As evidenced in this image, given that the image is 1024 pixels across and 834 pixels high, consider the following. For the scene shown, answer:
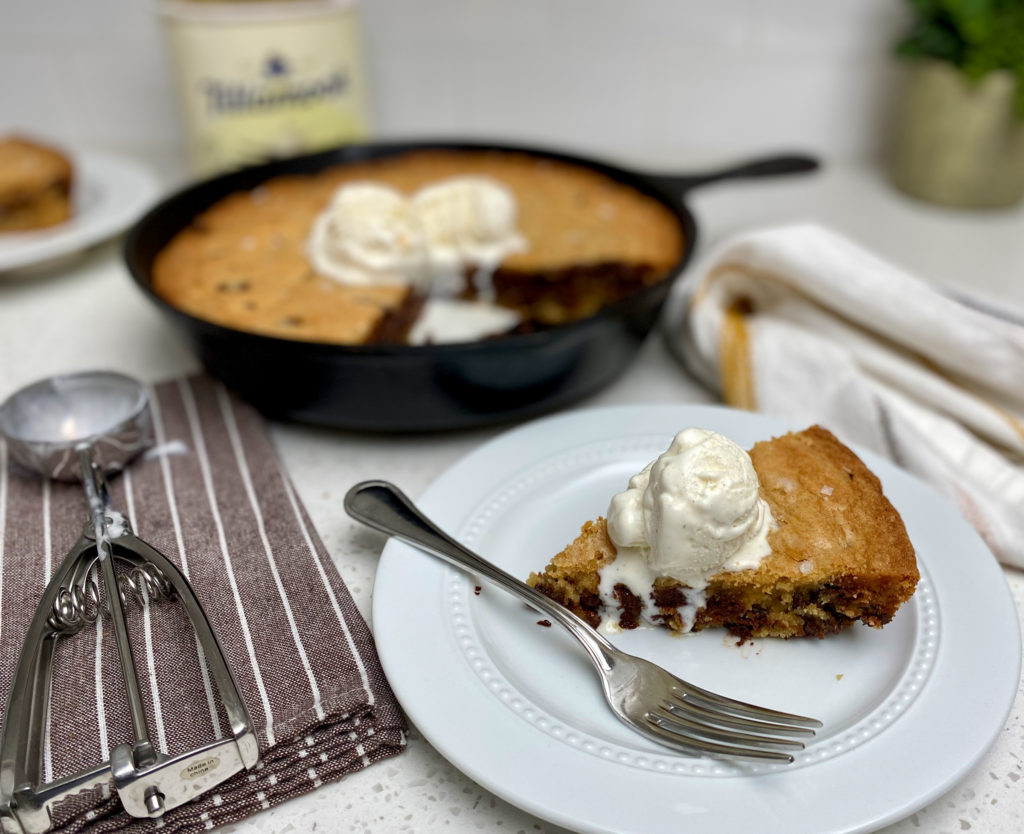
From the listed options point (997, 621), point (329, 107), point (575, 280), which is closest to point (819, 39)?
point (575, 280)

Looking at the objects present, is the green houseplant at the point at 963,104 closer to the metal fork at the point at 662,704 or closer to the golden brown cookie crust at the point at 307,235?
the golden brown cookie crust at the point at 307,235

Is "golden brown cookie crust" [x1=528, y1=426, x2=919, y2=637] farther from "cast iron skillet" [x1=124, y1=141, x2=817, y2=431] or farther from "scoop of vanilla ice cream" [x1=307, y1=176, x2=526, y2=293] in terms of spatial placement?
"scoop of vanilla ice cream" [x1=307, y1=176, x2=526, y2=293]

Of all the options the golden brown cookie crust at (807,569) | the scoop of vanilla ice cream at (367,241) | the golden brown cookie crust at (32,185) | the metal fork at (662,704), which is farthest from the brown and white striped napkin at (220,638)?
the golden brown cookie crust at (32,185)

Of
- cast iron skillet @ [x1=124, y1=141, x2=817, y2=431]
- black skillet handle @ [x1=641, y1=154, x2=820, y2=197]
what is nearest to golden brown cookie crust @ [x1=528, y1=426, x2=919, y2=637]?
cast iron skillet @ [x1=124, y1=141, x2=817, y2=431]

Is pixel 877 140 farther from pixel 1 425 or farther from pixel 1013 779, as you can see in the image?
pixel 1 425

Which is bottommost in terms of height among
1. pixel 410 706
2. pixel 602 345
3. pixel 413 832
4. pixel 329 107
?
pixel 413 832

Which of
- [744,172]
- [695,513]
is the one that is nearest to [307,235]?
[744,172]
